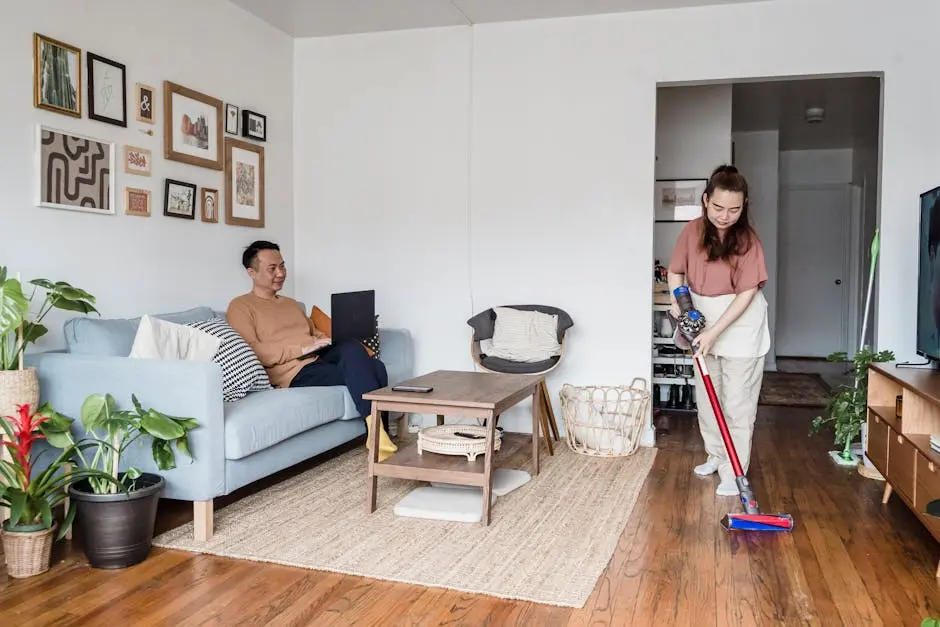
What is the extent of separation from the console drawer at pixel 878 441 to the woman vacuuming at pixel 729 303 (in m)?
0.51

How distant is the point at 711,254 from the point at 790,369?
525cm

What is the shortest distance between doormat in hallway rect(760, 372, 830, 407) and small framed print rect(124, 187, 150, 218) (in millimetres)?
4457

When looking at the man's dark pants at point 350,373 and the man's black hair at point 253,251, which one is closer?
the man's dark pants at point 350,373

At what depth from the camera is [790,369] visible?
27.1 ft

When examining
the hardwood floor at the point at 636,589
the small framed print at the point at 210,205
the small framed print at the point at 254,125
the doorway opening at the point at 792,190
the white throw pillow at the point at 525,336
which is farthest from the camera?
the doorway opening at the point at 792,190

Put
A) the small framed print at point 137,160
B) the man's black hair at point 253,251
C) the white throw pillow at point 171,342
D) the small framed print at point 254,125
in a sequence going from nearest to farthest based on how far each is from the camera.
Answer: the white throw pillow at point 171,342
the small framed print at point 137,160
the man's black hair at point 253,251
the small framed print at point 254,125

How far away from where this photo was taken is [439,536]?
296cm

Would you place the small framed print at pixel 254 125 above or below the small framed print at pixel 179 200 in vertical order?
above

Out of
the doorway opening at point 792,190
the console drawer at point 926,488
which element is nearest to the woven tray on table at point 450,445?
the console drawer at point 926,488

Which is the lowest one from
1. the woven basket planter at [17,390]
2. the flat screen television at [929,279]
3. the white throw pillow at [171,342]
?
the woven basket planter at [17,390]

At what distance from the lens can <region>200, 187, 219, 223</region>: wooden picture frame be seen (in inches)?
175

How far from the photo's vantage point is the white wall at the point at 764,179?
26.4 ft

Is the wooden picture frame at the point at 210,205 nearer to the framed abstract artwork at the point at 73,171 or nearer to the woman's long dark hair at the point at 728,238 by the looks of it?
the framed abstract artwork at the point at 73,171

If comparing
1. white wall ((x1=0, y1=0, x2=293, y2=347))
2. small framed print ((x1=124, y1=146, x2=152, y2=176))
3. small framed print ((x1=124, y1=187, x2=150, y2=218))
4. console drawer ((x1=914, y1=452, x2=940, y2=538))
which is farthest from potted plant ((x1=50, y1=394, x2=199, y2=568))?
console drawer ((x1=914, y1=452, x2=940, y2=538))
